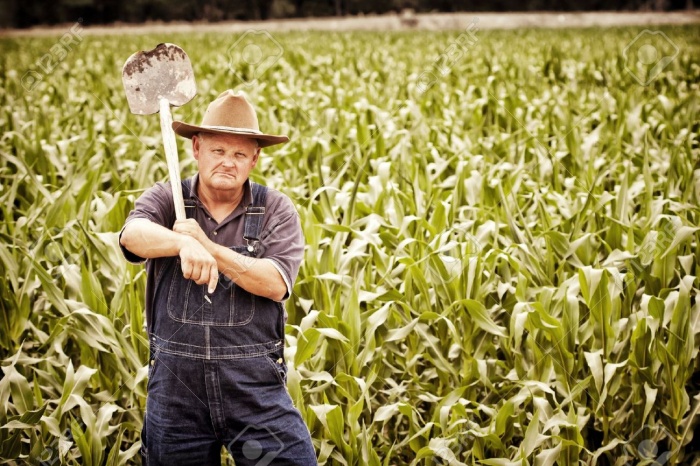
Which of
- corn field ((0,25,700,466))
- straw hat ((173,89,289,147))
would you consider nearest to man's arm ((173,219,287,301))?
straw hat ((173,89,289,147))

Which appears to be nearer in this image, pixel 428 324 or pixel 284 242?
pixel 284 242

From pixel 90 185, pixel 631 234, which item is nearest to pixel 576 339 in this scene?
pixel 631 234

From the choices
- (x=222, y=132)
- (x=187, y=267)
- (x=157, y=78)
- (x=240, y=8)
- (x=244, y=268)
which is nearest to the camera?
(x=187, y=267)

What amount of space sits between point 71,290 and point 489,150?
138 inches

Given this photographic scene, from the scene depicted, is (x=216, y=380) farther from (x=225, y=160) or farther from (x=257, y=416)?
(x=225, y=160)

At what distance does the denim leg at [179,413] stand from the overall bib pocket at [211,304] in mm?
107

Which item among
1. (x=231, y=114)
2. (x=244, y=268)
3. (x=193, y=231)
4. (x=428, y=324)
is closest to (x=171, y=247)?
(x=193, y=231)

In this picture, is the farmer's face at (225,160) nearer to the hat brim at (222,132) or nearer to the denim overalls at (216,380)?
the hat brim at (222,132)

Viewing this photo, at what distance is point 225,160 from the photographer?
1.88 meters

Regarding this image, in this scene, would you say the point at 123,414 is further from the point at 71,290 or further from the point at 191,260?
the point at 191,260

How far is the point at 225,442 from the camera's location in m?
1.88

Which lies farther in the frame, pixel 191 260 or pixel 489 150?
pixel 489 150

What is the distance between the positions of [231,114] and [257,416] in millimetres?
770

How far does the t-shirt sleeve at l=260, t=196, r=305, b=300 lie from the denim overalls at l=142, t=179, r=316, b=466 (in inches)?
2.1
